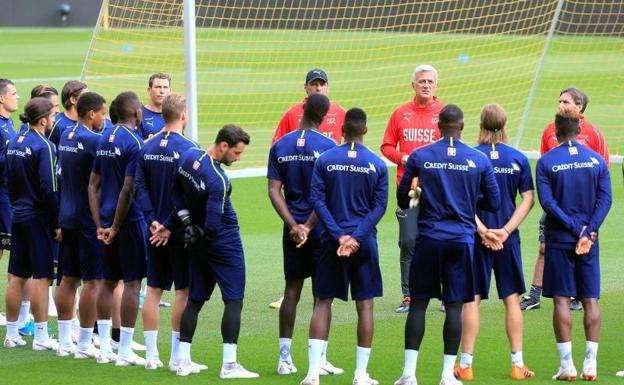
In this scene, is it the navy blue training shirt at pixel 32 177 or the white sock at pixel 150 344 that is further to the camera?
the navy blue training shirt at pixel 32 177

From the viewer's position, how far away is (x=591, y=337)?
8.14 m

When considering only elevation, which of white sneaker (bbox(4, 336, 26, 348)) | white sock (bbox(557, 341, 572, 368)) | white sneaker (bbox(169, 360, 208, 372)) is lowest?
white sneaker (bbox(4, 336, 26, 348))

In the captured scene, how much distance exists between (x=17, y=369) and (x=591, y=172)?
426cm

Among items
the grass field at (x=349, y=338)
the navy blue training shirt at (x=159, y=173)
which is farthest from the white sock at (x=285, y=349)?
the navy blue training shirt at (x=159, y=173)

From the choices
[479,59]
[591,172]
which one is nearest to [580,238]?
[591,172]

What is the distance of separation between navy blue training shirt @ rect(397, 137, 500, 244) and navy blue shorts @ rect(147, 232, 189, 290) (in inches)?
68.9

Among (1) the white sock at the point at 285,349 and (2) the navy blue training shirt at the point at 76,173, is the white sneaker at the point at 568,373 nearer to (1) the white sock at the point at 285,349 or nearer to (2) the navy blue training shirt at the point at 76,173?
(1) the white sock at the point at 285,349

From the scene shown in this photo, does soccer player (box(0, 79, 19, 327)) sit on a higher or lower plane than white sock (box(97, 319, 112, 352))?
higher

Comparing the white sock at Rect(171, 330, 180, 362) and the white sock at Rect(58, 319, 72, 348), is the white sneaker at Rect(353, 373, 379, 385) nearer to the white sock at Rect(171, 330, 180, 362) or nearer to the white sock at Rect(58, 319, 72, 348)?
the white sock at Rect(171, 330, 180, 362)

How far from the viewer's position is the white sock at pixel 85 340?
8.98 m

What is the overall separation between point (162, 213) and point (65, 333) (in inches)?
53.9

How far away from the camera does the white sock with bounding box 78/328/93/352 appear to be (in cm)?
898

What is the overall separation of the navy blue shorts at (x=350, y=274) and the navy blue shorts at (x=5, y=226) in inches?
137

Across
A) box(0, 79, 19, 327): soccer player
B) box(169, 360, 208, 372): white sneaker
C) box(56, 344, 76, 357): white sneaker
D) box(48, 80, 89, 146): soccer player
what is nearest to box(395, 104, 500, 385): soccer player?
box(169, 360, 208, 372): white sneaker
